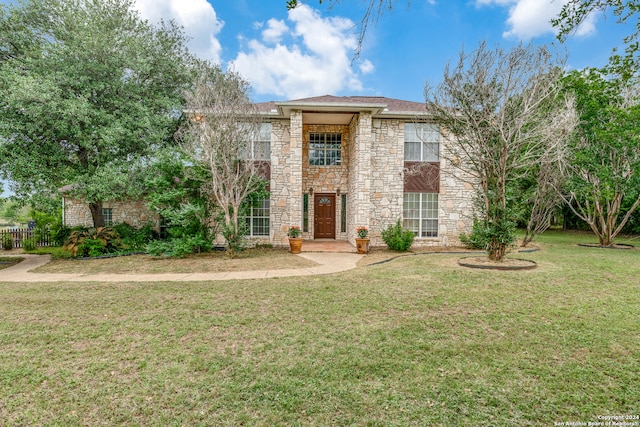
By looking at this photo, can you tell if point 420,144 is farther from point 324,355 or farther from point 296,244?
point 324,355

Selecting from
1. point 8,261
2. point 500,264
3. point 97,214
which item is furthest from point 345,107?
point 8,261

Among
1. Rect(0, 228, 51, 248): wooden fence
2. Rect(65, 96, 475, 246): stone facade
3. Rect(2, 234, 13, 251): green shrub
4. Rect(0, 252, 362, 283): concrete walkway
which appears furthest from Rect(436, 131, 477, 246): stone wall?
Rect(2, 234, 13, 251): green shrub

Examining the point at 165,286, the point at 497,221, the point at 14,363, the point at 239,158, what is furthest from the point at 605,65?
the point at 14,363

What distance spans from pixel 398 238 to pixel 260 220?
566 cm

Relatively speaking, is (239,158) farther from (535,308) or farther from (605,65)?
(605,65)

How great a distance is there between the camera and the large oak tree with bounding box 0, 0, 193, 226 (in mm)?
9461

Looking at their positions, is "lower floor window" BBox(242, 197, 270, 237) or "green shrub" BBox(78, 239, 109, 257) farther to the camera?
"lower floor window" BBox(242, 197, 270, 237)

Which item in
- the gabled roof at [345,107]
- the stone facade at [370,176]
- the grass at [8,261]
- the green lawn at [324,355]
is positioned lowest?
the grass at [8,261]

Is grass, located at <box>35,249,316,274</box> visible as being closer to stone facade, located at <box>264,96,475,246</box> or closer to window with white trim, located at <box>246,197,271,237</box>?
window with white trim, located at <box>246,197,271,237</box>

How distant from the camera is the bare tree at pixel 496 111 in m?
7.31

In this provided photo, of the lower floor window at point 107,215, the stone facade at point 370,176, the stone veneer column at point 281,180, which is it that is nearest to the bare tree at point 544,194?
the stone facade at point 370,176

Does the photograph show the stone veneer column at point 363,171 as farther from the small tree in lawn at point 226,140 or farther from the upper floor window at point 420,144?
the small tree in lawn at point 226,140

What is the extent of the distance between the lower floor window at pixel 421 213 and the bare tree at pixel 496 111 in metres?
4.51

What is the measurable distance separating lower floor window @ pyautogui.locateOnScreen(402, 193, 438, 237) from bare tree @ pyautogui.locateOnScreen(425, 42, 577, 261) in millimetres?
4507
